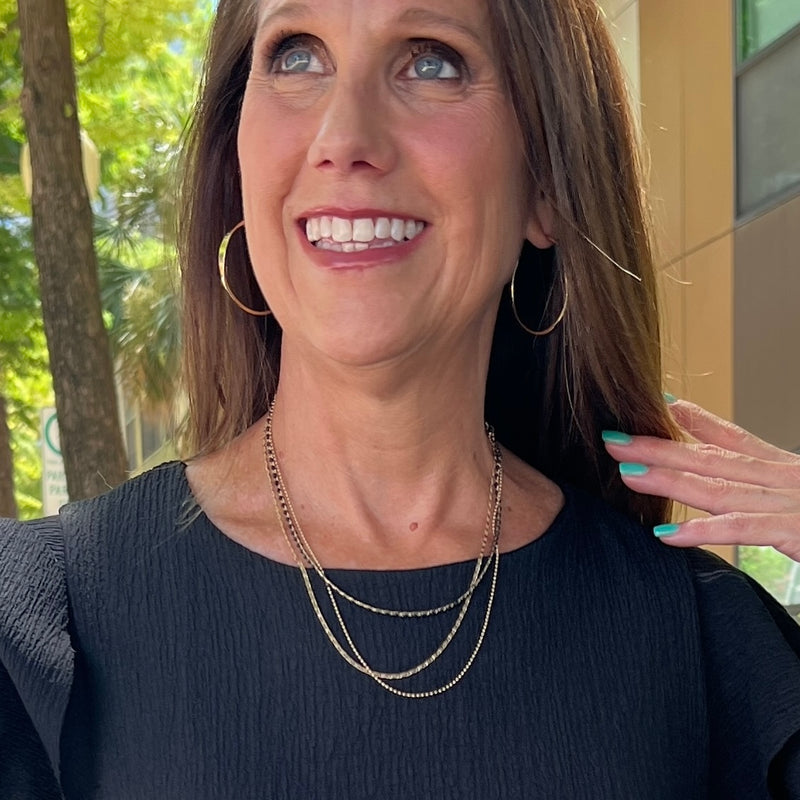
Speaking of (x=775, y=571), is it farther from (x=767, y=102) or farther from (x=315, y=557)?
(x=315, y=557)

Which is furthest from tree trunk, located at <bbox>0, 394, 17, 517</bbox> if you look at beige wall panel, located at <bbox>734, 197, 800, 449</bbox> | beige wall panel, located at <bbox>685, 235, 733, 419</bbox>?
beige wall panel, located at <bbox>734, 197, 800, 449</bbox>

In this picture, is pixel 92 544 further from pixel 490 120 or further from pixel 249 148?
pixel 490 120

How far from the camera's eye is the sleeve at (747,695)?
1.80m

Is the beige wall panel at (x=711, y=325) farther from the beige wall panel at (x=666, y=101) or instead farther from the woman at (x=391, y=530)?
the woman at (x=391, y=530)

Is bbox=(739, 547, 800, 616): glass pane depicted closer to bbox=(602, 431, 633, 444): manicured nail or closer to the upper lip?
bbox=(602, 431, 633, 444): manicured nail

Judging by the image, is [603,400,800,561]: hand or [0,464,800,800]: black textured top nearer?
[0,464,800,800]: black textured top

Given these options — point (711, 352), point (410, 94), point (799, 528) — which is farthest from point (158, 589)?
point (711, 352)

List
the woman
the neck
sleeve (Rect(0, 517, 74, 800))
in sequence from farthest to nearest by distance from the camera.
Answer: the neck, the woman, sleeve (Rect(0, 517, 74, 800))

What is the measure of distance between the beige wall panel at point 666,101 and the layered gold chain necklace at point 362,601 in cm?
710

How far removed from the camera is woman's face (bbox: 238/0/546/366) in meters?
1.66

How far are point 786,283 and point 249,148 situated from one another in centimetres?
622

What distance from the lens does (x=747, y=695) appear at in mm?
1831

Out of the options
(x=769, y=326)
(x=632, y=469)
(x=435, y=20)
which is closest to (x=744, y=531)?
(x=632, y=469)

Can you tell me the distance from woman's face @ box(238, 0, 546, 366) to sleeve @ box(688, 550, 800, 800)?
637 mm
